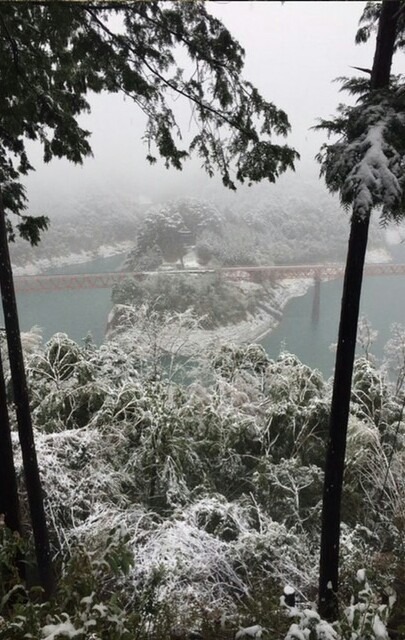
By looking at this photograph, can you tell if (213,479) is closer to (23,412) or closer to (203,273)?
(23,412)

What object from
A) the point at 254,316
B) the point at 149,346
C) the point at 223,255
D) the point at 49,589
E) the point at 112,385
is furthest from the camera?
the point at 223,255

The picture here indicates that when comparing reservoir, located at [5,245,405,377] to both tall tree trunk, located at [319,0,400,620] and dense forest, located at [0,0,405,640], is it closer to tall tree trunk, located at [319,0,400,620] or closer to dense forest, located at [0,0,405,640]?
dense forest, located at [0,0,405,640]

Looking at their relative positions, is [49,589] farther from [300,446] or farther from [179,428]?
[300,446]

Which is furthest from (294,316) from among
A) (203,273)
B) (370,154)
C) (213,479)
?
(370,154)

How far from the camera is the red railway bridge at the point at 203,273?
2084 centimetres

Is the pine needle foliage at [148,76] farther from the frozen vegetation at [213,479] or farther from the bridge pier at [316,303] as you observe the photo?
the bridge pier at [316,303]

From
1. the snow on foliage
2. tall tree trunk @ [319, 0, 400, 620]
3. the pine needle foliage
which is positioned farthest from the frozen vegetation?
the pine needle foliage

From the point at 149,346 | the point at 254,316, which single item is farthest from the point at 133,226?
the point at 149,346

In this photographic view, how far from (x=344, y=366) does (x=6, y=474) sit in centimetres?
308

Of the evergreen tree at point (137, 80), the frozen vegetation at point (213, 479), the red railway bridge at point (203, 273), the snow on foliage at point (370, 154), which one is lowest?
the frozen vegetation at point (213, 479)

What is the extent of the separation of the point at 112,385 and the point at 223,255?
19.2 meters

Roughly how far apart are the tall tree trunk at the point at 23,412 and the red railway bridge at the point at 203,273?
49.2 feet

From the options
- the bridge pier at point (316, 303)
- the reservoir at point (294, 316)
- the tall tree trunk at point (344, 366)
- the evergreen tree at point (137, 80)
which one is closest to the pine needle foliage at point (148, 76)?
the evergreen tree at point (137, 80)

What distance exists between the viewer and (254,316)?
2152 centimetres
